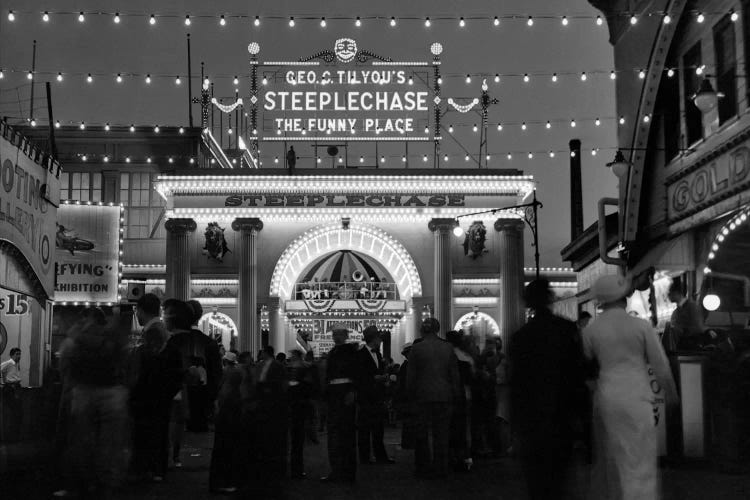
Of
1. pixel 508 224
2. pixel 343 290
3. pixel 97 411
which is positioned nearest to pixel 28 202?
pixel 343 290

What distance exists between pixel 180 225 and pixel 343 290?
18.9 feet

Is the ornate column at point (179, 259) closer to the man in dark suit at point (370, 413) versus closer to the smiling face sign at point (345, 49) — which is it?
the smiling face sign at point (345, 49)

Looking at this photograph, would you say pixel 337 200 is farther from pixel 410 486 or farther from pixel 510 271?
pixel 410 486

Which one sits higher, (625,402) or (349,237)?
(349,237)

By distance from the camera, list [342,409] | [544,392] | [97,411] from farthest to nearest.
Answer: [342,409], [97,411], [544,392]

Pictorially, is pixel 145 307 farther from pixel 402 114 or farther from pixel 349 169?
pixel 402 114

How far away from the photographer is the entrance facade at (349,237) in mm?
34250

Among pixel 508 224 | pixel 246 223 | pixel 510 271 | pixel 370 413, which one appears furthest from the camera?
pixel 510 271

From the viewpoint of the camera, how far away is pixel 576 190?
38.5 m

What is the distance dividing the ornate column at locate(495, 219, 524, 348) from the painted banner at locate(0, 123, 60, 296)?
49.4 feet

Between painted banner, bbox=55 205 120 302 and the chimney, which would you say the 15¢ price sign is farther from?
the chimney

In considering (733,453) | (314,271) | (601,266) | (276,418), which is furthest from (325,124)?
(276,418)

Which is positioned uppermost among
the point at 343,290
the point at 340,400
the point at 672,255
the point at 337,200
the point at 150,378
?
the point at 337,200

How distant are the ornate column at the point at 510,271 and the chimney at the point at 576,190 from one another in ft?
15.4
